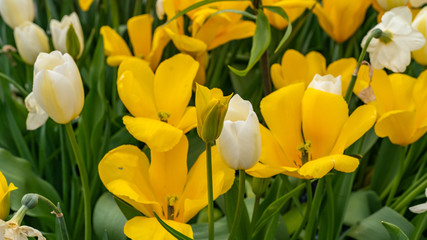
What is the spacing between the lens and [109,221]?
79 centimetres

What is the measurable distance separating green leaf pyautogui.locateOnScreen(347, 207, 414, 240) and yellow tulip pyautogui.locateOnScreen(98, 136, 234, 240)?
10.4 inches

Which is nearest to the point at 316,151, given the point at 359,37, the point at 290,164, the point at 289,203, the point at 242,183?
the point at 290,164

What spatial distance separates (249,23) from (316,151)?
28 centimetres

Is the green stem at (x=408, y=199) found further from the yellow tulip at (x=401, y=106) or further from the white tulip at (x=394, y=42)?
the white tulip at (x=394, y=42)

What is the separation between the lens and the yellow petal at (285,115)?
678 mm

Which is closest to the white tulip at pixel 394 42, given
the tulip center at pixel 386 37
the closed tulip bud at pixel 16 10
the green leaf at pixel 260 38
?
the tulip center at pixel 386 37

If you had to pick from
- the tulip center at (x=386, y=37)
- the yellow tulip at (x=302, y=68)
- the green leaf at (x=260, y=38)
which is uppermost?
the tulip center at (x=386, y=37)

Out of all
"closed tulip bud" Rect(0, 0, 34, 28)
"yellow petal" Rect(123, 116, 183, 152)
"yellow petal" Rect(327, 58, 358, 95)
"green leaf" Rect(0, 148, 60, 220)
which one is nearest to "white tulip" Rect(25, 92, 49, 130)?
"green leaf" Rect(0, 148, 60, 220)

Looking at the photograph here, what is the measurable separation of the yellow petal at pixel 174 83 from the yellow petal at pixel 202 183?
7cm

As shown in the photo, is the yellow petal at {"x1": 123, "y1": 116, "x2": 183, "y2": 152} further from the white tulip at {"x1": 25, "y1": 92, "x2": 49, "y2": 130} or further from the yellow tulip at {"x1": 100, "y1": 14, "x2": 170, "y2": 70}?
the yellow tulip at {"x1": 100, "y1": 14, "x2": 170, "y2": 70}

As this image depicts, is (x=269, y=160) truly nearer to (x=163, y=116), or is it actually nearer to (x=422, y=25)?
(x=163, y=116)

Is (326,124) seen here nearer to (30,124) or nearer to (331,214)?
(331,214)

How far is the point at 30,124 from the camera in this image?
2.61 ft

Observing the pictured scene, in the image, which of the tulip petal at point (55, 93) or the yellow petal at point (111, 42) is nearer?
the tulip petal at point (55, 93)
